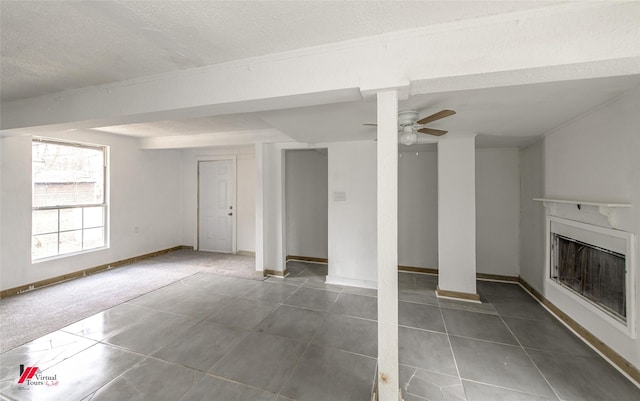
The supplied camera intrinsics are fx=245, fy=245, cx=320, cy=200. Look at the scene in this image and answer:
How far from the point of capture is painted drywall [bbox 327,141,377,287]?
151 inches

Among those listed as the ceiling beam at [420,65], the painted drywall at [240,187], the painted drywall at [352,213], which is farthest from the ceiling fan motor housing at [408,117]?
the painted drywall at [240,187]

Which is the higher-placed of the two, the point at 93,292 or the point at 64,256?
the point at 64,256

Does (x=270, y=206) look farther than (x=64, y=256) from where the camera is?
Yes

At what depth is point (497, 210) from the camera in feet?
13.3

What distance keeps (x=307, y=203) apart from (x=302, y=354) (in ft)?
10.9

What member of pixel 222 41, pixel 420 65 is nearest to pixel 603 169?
pixel 420 65

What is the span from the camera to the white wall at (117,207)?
11.1 ft

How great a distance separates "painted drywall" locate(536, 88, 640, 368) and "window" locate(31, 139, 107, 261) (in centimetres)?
690

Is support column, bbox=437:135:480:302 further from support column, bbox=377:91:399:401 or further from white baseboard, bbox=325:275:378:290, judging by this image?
support column, bbox=377:91:399:401

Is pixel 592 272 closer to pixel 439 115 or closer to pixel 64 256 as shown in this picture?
pixel 439 115

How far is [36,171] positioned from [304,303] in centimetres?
449

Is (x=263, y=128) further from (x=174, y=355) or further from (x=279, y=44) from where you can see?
(x=174, y=355)

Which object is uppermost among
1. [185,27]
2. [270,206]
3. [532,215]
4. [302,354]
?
[185,27]

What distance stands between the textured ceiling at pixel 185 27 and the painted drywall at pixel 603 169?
1.61 metres
